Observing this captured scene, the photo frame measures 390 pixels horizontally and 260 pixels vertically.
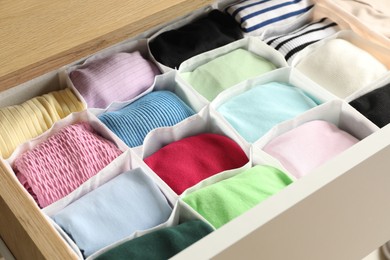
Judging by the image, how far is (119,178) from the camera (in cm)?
88

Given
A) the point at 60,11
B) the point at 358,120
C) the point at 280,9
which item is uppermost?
the point at 60,11

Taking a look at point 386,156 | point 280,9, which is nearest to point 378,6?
point 280,9

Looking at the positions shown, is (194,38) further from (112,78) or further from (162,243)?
(162,243)

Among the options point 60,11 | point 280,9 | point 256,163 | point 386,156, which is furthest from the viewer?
point 280,9

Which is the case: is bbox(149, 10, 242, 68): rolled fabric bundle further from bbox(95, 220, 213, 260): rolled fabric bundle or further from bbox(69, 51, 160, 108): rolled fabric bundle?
bbox(95, 220, 213, 260): rolled fabric bundle

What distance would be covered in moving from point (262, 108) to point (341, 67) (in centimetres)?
15

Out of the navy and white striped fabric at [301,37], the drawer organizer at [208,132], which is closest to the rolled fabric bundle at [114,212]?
the drawer organizer at [208,132]

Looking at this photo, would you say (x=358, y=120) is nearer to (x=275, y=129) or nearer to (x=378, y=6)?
(x=275, y=129)

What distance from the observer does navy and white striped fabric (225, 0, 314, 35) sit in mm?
1102

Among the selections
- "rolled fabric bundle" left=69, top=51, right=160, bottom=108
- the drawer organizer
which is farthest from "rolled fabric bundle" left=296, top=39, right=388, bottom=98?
"rolled fabric bundle" left=69, top=51, right=160, bottom=108

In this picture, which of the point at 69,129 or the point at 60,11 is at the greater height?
the point at 60,11

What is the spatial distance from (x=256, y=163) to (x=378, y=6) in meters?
0.42

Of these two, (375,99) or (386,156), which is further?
(375,99)

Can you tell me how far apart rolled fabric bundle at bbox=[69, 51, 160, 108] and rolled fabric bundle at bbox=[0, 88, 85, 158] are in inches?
1.0
